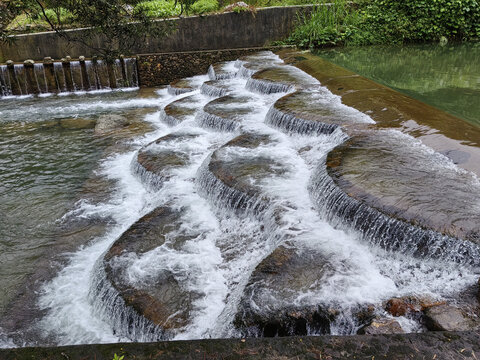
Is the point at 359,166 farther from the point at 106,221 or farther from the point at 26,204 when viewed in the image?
the point at 26,204

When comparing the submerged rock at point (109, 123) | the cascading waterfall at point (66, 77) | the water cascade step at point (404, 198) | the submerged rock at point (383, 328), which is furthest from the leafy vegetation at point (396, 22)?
the submerged rock at point (383, 328)

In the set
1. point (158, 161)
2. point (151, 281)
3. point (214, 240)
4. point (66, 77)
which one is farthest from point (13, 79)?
point (151, 281)

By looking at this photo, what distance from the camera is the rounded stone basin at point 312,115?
6023 millimetres

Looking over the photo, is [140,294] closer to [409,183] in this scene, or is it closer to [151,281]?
[151,281]

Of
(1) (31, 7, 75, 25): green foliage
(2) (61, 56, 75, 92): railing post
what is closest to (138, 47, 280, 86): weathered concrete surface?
(2) (61, 56, 75, 92): railing post

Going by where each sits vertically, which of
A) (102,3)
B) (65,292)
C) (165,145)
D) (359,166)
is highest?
(102,3)

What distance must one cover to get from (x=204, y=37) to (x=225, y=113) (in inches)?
251

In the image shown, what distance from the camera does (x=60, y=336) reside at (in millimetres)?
3482

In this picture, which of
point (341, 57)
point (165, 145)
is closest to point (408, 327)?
point (165, 145)

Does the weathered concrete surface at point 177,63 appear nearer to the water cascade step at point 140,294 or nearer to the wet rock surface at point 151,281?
the wet rock surface at point 151,281

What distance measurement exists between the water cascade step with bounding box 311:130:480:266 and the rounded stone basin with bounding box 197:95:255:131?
283cm

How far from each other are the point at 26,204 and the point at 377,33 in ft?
42.9

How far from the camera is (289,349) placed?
1988mm

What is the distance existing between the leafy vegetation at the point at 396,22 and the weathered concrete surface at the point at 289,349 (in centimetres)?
1272
